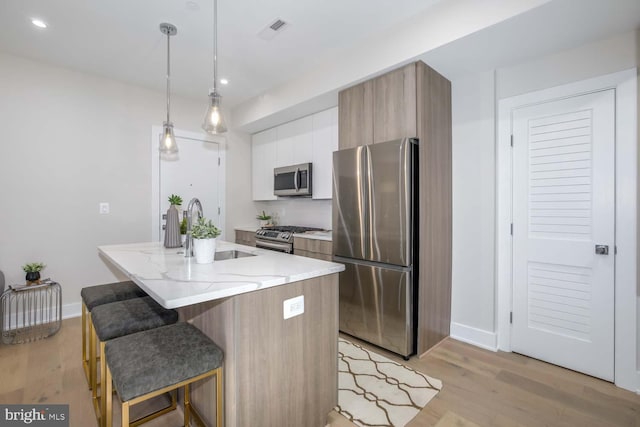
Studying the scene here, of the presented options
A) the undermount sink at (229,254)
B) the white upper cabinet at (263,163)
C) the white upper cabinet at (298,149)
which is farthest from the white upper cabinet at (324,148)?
the undermount sink at (229,254)

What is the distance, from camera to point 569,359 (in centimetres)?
225

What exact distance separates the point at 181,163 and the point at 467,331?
3.79 m

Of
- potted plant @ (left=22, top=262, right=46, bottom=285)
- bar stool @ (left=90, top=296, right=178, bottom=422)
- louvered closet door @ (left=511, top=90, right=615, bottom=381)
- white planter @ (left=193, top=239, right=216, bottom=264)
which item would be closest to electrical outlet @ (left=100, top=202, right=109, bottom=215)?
potted plant @ (left=22, top=262, right=46, bottom=285)

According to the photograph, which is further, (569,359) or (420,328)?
(420,328)

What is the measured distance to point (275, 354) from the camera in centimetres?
142

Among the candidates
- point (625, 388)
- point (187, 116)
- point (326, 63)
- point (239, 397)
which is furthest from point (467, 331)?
point (187, 116)

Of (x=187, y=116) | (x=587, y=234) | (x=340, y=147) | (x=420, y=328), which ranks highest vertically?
(x=187, y=116)

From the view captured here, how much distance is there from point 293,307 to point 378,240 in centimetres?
125

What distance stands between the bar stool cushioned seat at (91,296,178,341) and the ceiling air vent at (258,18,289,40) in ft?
7.28

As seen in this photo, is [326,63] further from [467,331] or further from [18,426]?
[18,426]

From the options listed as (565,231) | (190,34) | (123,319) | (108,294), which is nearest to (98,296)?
(108,294)

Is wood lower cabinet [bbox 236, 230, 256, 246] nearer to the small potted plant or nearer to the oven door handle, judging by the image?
the oven door handle

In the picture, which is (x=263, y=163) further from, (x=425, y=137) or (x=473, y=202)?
(x=473, y=202)

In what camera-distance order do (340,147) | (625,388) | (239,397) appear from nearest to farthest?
(239,397) < (625,388) < (340,147)
